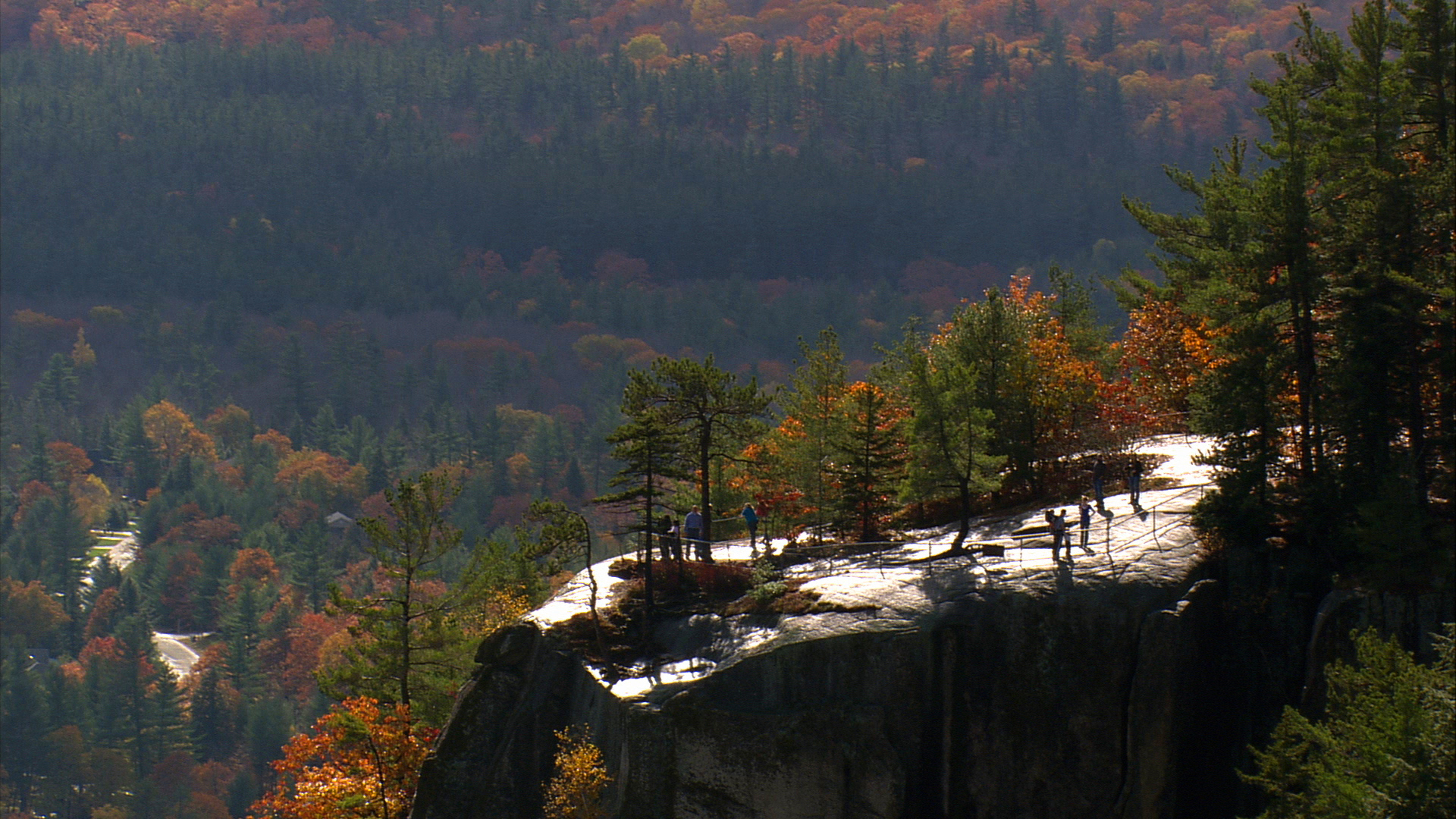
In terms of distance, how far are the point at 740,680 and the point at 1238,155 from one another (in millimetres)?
35260

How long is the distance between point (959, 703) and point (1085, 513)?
6946 mm

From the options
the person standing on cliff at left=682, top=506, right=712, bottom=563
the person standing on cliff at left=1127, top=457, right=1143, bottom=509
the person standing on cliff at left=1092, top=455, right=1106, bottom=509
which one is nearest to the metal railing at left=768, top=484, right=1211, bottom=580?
the person standing on cliff at left=1092, top=455, right=1106, bottom=509

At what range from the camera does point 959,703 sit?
42.3 meters

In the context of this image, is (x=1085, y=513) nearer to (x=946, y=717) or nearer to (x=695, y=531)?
(x=946, y=717)

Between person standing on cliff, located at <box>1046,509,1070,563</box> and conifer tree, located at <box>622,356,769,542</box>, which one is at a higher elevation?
conifer tree, located at <box>622,356,769,542</box>

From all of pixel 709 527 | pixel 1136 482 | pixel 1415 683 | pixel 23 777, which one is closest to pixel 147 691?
pixel 23 777

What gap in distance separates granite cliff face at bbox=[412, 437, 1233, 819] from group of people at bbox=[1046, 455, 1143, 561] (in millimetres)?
626

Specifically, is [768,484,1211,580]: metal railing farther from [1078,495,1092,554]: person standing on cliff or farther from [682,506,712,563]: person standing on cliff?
[682,506,712,563]: person standing on cliff

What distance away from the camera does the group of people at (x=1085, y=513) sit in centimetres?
4344

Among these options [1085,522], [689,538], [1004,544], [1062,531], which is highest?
[1085,522]

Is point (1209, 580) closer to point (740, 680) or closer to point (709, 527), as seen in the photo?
point (740, 680)

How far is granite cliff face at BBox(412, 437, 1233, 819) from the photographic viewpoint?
4122cm

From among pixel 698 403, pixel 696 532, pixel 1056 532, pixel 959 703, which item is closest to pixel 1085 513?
pixel 1056 532

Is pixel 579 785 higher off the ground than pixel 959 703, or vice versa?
pixel 959 703
